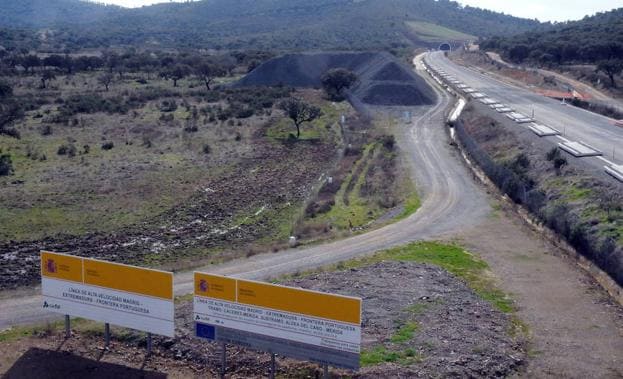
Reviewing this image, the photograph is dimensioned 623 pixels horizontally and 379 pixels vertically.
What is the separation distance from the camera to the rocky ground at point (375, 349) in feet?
58.5

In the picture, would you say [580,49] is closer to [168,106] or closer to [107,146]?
[168,106]

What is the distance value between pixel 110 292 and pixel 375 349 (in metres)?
7.92

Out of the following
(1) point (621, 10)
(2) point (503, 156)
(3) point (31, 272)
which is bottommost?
(3) point (31, 272)

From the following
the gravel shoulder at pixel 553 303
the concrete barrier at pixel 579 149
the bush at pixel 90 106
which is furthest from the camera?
the bush at pixel 90 106

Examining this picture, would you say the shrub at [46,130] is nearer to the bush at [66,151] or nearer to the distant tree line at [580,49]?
the bush at [66,151]

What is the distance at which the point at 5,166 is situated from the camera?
134ft

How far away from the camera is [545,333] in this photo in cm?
2034

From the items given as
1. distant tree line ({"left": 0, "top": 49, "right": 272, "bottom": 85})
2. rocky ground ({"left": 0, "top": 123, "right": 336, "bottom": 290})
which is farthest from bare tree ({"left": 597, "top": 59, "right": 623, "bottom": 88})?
distant tree line ({"left": 0, "top": 49, "right": 272, "bottom": 85})

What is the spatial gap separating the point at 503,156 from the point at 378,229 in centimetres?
1651

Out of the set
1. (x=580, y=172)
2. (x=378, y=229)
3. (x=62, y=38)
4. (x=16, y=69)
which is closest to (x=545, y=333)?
(x=378, y=229)

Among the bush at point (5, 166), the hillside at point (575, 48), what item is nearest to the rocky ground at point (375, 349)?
the bush at point (5, 166)

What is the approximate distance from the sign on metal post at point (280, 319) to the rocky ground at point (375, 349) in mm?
1194

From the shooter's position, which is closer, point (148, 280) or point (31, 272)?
point (148, 280)

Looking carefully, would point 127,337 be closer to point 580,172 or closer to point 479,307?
point 479,307
